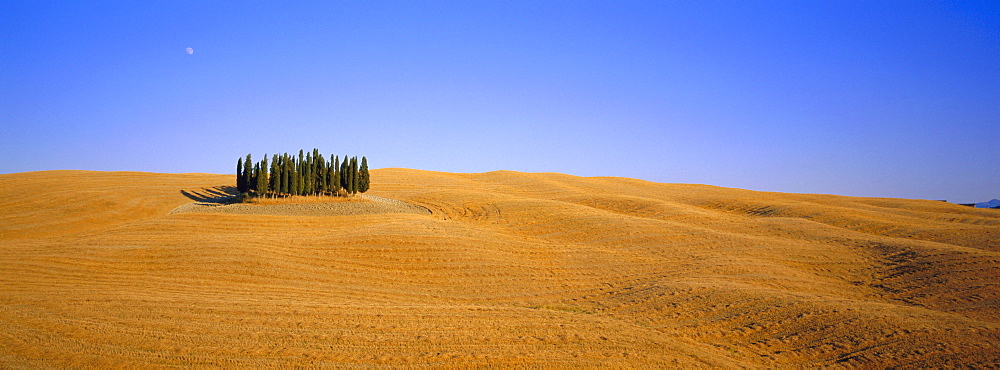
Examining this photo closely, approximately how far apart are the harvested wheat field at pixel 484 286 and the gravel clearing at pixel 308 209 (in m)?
0.33

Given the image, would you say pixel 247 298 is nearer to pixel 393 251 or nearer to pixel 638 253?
pixel 393 251

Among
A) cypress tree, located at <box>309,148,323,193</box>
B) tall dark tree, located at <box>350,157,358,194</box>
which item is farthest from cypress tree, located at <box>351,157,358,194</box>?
cypress tree, located at <box>309,148,323,193</box>

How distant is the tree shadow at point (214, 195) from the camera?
42981mm

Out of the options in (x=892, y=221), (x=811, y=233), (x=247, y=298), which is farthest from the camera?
(x=892, y=221)

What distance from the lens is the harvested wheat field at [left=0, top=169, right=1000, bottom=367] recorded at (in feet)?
37.5

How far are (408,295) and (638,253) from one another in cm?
1305

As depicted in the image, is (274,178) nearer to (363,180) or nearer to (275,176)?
(275,176)

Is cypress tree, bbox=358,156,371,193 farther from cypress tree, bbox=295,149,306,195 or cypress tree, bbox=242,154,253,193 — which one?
cypress tree, bbox=242,154,253,193

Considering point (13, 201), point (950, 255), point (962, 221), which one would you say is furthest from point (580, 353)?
point (13, 201)

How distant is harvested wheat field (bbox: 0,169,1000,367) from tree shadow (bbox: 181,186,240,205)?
2.72 m

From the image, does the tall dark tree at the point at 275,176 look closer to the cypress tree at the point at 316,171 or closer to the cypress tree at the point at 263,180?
the cypress tree at the point at 263,180

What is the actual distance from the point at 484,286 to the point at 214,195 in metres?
37.3

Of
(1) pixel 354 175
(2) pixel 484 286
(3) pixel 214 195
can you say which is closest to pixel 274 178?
(1) pixel 354 175

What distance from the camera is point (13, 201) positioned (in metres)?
37.1
